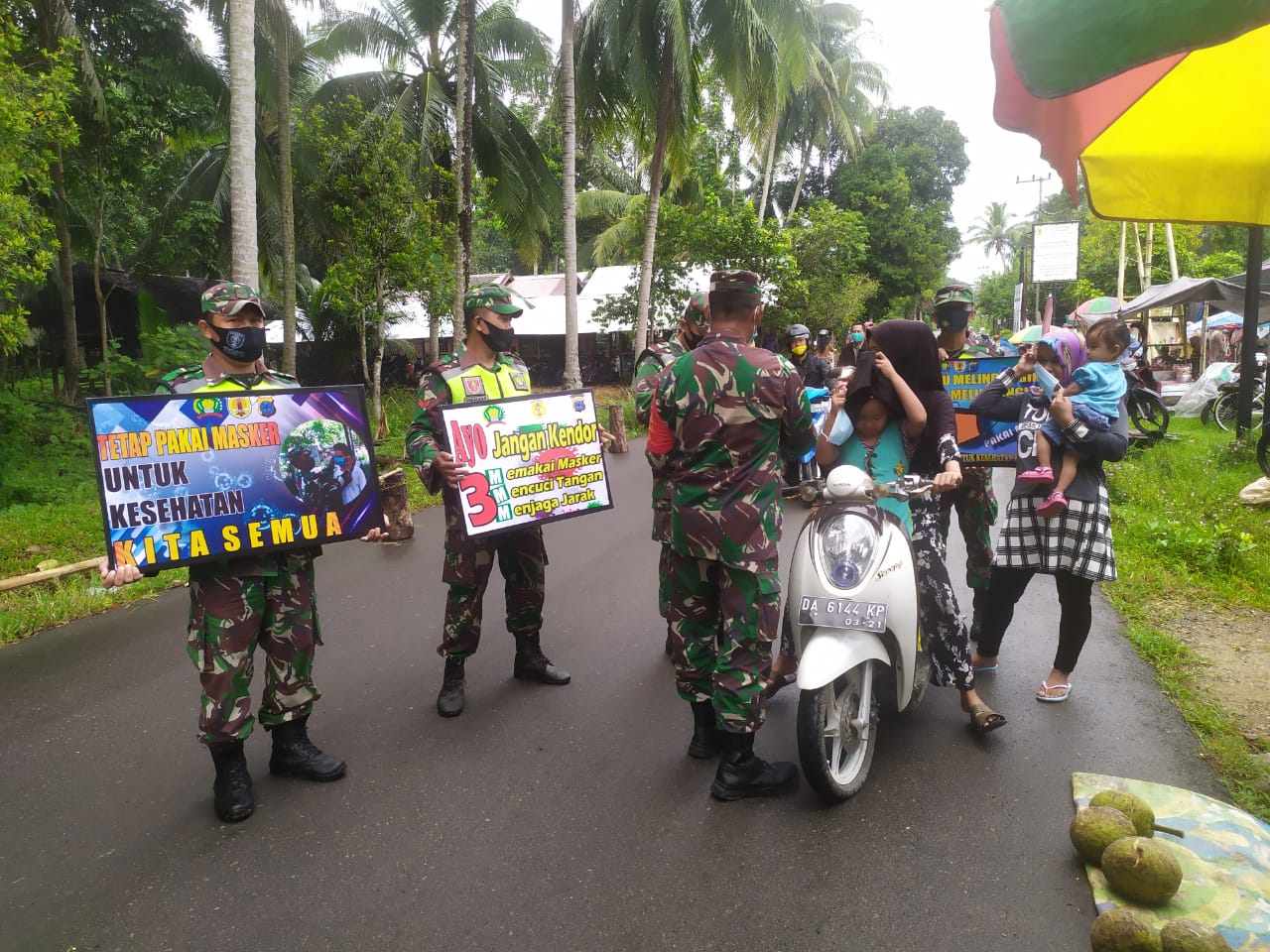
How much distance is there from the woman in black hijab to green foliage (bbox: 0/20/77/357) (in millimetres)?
8539

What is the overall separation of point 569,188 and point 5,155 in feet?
26.1

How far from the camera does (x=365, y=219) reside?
12508 millimetres

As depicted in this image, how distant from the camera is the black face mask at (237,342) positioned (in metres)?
3.23

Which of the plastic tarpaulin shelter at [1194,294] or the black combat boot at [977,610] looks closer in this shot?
the black combat boot at [977,610]

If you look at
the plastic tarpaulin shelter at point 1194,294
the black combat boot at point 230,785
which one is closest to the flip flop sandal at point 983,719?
the black combat boot at point 230,785

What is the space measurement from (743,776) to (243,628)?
6.65 ft

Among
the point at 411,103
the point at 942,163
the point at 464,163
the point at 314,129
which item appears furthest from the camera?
the point at 942,163

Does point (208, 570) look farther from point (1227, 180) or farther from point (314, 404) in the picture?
point (1227, 180)

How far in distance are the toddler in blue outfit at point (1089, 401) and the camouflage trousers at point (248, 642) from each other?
331 cm

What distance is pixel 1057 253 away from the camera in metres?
27.9

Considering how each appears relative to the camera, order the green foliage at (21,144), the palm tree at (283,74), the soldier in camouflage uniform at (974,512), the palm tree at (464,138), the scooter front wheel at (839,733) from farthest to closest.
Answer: the palm tree at (283,74)
the palm tree at (464,138)
the green foliage at (21,144)
the soldier in camouflage uniform at (974,512)
the scooter front wheel at (839,733)

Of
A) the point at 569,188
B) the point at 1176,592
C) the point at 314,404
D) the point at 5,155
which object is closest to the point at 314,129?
the point at 569,188

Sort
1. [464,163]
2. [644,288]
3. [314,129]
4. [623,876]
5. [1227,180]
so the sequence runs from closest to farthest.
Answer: [623,876] < [1227,180] < [464,163] < [314,129] < [644,288]

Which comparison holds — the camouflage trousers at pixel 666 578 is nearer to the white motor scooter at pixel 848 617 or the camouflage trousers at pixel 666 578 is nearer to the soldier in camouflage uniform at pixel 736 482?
the soldier in camouflage uniform at pixel 736 482
